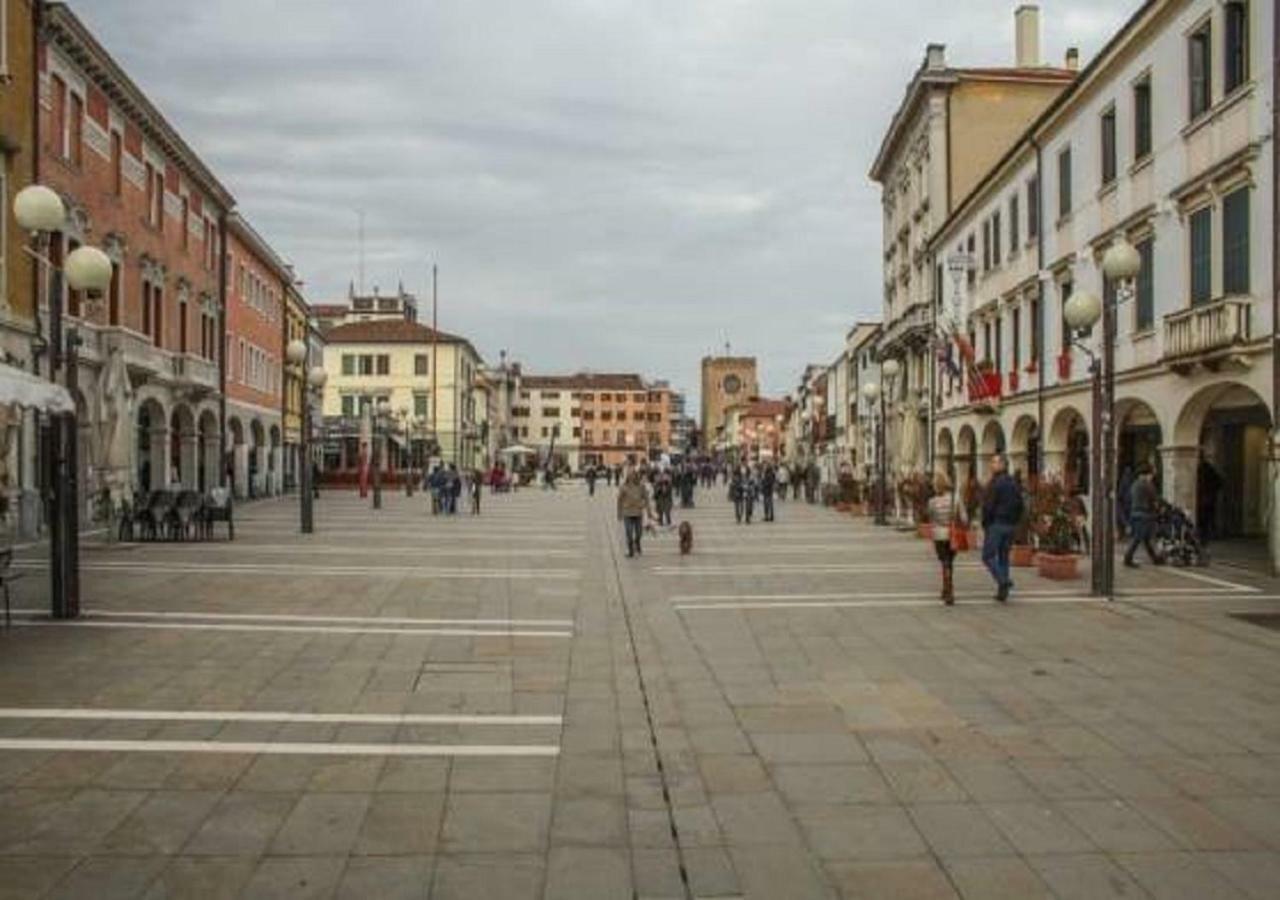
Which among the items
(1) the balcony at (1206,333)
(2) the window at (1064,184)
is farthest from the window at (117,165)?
(1) the balcony at (1206,333)

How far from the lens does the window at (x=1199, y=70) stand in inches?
824

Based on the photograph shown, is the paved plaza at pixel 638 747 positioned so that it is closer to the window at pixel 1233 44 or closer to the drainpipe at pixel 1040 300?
the window at pixel 1233 44

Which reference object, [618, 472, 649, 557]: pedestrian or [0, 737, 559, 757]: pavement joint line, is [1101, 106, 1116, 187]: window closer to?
[618, 472, 649, 557]: pedestrian

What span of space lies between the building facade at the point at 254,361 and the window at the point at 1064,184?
30096 millimetres

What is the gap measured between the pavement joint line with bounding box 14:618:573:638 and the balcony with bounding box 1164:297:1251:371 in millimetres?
11831

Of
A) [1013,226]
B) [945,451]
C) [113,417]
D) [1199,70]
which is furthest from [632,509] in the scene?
[945,451]

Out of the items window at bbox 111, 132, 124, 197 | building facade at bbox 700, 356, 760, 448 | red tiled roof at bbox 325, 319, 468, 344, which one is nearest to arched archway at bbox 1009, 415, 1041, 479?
window at bbox 111, 132, 124, 197

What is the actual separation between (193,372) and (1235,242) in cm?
3094

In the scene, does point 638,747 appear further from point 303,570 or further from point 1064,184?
point 1064,184

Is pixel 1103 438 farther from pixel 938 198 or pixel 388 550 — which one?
pixel 938 198

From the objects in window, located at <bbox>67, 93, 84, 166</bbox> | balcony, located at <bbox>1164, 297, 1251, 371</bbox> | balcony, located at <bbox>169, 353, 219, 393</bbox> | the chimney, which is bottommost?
balcony, located at <bbox>1164, 297, 1251, 371</bbox>

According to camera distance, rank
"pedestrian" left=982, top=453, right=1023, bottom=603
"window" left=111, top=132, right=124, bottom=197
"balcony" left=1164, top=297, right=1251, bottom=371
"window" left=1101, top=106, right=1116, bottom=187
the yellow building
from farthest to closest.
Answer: the yellow building, "window" left=111, top=132, right=124, bottom=197, "window" left=1101, top=106, right=1116, bottom=187, "balcony" left=1164, top=297, right=1251, bottom=371, "pedestrian" left=982, top=453, right=1023, bottom=603

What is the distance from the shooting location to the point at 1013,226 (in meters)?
34.7

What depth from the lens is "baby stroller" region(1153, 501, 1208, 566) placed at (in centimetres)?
1934
